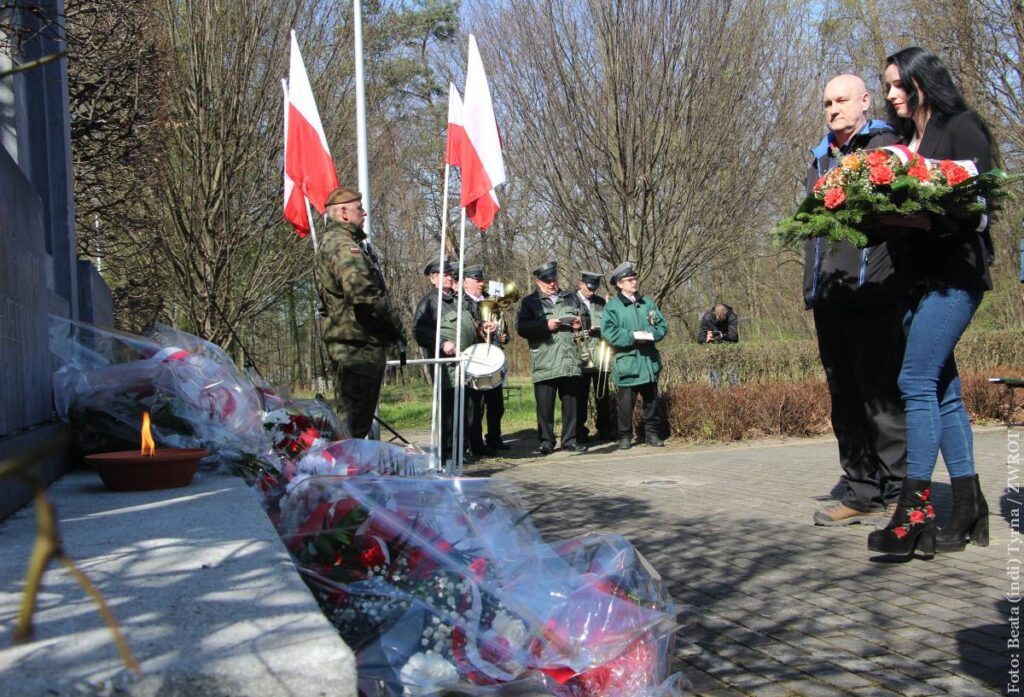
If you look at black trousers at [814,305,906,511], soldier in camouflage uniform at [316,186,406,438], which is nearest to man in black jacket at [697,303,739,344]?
soldier in camouflage uniform at [316,186,406,438]

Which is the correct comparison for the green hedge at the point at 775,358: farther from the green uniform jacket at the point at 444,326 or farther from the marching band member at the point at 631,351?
the green uniform jacket at the point at 444,326

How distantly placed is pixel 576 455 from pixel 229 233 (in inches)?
330

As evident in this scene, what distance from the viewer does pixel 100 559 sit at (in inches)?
92.6

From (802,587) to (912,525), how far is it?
68cm

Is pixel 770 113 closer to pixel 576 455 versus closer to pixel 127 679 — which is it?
pixel 576 455

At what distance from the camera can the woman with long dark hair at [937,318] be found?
4469mm

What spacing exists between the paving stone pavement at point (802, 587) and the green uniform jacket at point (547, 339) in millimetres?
3375

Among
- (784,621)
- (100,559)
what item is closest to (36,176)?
(100,559)

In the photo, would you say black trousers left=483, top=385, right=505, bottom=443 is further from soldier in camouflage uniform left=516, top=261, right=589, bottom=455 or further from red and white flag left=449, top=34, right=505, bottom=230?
red and white flag left=449, top=34, right=505, bottom=230

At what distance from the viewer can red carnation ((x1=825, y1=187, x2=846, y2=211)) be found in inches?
178

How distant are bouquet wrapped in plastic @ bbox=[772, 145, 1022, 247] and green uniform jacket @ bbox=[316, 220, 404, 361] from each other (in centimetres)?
293

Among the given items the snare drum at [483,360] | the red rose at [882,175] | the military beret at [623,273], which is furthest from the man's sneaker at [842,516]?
the military beret at [623,273]

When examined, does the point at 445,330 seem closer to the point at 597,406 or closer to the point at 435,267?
the point at 435,267

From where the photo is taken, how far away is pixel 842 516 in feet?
17.8
